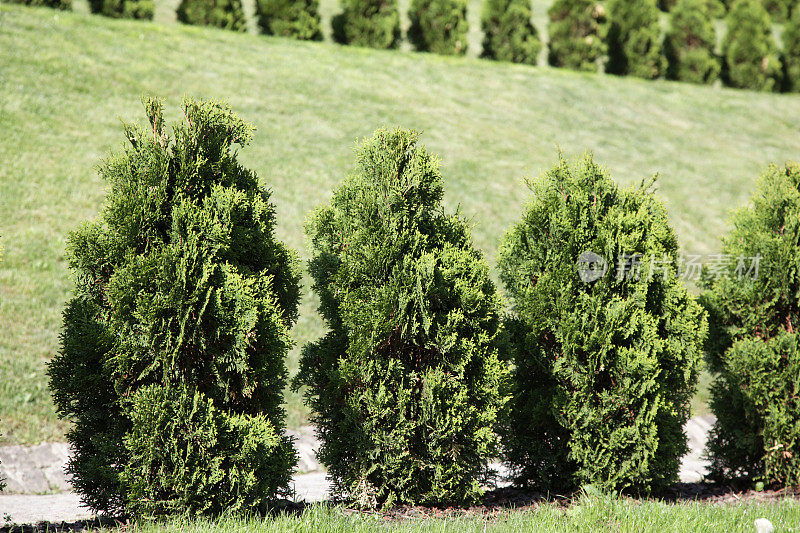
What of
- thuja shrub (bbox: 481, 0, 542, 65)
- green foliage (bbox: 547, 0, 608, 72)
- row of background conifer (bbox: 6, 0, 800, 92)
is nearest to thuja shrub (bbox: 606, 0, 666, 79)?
row of background conifer (bbox: 6, 0, 800, 92)

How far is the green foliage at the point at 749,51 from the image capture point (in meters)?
23.5

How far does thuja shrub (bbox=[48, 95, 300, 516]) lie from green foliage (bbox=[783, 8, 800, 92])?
26619 millimetres

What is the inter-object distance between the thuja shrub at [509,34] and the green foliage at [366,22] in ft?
10.5

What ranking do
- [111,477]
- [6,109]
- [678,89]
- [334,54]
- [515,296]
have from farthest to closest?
[678,89] → [334,54] → [6,109] → [515,296] → [111,477]

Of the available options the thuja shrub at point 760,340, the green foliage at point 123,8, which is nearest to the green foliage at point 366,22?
the green foliage at point 123,8

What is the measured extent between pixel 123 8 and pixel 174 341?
51.0ft

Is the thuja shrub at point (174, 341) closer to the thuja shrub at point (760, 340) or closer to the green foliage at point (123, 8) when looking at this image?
the thuja shrub at point (760, 340)

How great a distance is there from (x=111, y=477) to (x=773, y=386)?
19.3 feet

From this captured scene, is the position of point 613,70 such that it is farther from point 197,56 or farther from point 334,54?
point 197,56

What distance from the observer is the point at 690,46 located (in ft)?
75.3

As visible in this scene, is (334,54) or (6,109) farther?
(334,54)

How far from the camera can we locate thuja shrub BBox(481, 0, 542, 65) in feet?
65.4

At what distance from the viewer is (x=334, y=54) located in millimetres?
17469

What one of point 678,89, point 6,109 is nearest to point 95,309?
point 6,109
